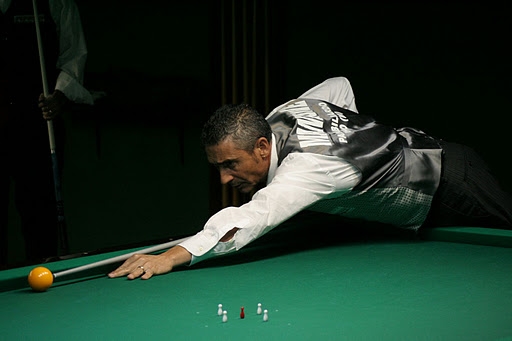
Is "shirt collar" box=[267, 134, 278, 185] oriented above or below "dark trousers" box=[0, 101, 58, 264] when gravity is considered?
Result: above

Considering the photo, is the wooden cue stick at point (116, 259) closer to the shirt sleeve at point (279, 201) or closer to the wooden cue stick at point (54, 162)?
the shirt sleeve at point (279, 201)

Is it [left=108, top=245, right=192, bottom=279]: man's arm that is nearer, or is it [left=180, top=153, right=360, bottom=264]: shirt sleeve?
[left=108, top=245, right=192, bottom=279]: man's arm

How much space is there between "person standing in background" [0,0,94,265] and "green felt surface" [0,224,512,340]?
5.19 ft

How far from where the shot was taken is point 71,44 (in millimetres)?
3738

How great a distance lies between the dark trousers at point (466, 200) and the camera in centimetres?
273

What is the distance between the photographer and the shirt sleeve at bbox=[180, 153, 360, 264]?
7.53ft

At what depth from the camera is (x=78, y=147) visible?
521cm

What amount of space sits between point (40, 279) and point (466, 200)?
1604 millimetres

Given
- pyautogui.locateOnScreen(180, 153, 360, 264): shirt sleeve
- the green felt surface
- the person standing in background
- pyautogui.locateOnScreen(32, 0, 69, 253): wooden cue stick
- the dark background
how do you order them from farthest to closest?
the dark background → the person standing in background → pyautogui.locateOnScreen(32, 0, 69, 253): wooden cue stick → pyautogui.locateOnScreen(180, 153, 360, 264): shirt sleeve → the green felt surface

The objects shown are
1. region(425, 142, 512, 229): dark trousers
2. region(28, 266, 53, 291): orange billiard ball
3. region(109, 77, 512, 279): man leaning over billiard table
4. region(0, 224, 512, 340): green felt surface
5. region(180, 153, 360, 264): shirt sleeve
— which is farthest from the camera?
region(425, 142, 512, 229): dark trousers

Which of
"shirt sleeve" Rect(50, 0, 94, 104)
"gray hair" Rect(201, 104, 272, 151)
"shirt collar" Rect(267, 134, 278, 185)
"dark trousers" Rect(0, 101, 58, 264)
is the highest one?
"shirt sleeve" Rect(50, 0, 94, 104)

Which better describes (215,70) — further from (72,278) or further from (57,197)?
(72,278)

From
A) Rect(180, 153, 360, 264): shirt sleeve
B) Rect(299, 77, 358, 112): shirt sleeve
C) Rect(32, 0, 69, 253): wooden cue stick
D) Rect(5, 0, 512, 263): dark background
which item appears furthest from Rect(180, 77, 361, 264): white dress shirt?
Rect(5, 0, 512, 263): dark background

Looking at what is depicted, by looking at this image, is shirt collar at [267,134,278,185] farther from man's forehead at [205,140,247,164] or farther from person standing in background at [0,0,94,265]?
person standing in background at [0,0,94,265]
